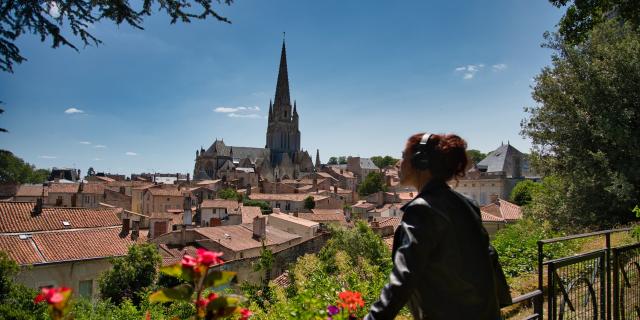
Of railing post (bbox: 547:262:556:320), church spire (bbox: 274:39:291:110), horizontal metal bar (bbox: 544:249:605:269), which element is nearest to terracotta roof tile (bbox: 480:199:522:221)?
horizontal metal bar (bbox: 544:249:605:269)

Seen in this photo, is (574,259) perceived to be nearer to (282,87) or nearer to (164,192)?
(164,192)

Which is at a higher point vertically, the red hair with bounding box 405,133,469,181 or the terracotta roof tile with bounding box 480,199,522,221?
the red hair with bounding box 405,133,469,181

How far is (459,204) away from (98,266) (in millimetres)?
20616

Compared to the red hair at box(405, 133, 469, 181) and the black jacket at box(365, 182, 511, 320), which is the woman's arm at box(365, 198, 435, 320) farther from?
the red hair at box(405, 133, 469, 181)

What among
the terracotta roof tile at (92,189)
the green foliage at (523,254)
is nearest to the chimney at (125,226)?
the green foliage at (523,254)

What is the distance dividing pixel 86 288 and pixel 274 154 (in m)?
100

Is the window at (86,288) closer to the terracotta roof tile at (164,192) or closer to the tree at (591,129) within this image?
the tree at (591,129)

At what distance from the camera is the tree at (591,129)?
46.9 feet

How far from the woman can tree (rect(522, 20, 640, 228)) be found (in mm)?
14335

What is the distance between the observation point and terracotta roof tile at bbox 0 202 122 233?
20.5 m

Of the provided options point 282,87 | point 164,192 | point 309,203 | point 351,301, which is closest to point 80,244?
point 351,301

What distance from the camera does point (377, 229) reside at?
3192cm

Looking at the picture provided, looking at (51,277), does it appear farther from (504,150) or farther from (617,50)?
(504,150)

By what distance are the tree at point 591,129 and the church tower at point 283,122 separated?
337 ft
